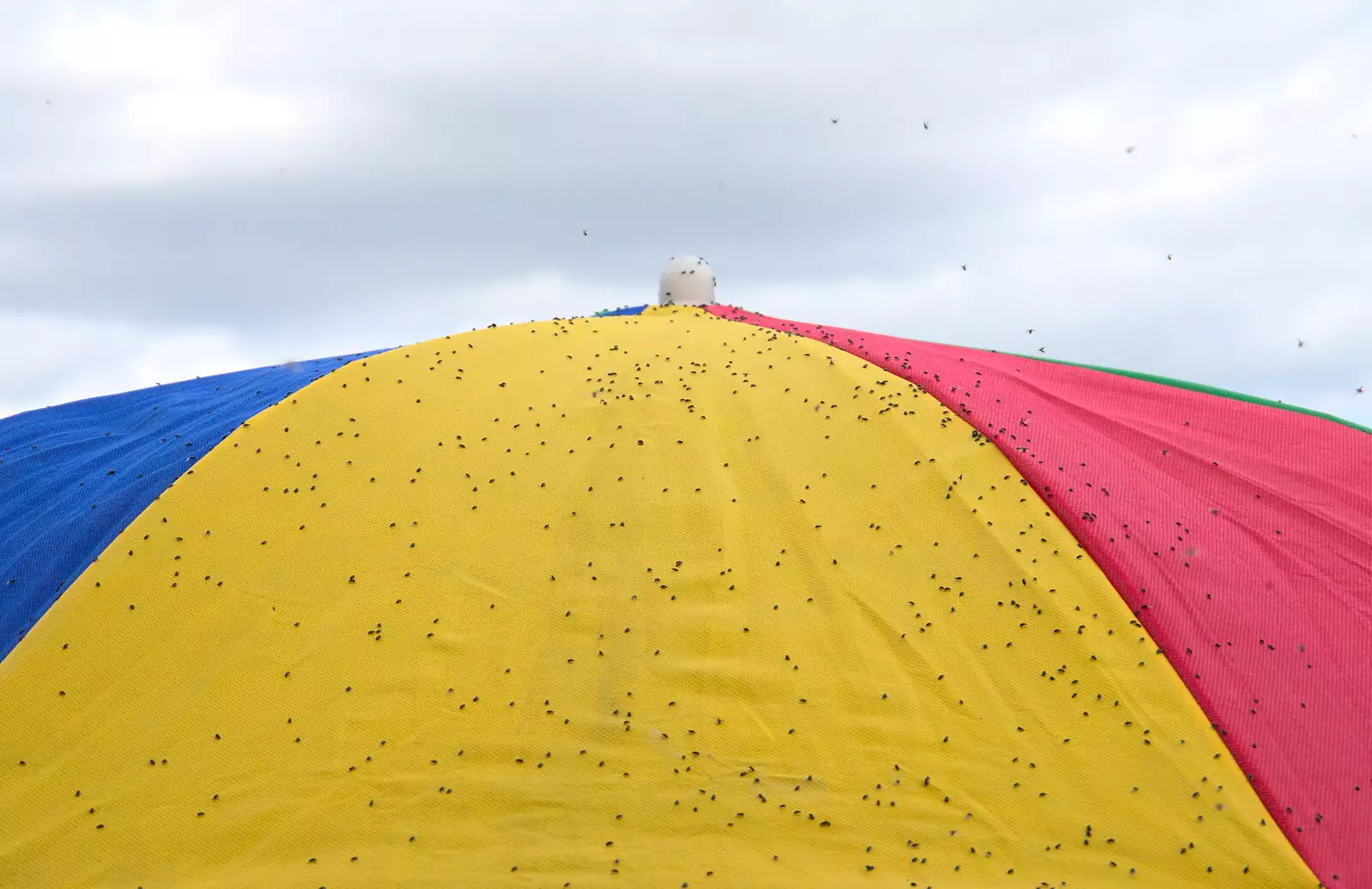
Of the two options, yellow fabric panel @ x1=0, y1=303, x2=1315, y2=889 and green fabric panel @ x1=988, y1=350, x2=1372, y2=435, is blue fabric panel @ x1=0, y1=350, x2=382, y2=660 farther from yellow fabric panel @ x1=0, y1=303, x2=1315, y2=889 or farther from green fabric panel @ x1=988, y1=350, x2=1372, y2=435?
green fabric panel @ x1=988, y1=350, x2=1372, y2=435

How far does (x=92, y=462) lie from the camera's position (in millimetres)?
9062

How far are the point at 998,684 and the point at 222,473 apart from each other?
4.98 meters

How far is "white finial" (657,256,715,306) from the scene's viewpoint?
1046 centimetres

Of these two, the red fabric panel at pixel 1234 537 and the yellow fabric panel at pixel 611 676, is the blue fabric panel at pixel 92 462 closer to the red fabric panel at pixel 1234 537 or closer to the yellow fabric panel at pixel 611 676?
the yellow fabric panel at pixel 611 676

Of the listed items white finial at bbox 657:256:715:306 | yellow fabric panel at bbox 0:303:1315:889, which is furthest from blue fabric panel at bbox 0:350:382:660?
white finial at bbox 657:256:715:306

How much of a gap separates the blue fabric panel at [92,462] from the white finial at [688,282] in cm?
264

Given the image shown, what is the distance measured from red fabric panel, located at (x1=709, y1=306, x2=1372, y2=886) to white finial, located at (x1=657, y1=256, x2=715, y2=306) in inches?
41.2

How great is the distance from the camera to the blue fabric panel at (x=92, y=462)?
7.85 metres

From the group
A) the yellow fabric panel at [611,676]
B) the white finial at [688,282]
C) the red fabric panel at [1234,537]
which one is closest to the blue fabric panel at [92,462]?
the yellow fabric panel at [611,676]

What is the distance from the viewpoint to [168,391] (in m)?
10.5

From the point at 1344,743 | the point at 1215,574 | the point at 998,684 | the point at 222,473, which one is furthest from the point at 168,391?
the point at 1344,743

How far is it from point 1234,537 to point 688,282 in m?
4.76

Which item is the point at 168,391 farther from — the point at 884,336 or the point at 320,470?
the point at 884,336

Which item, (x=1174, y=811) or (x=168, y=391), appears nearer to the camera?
(x=1174, y=811)
